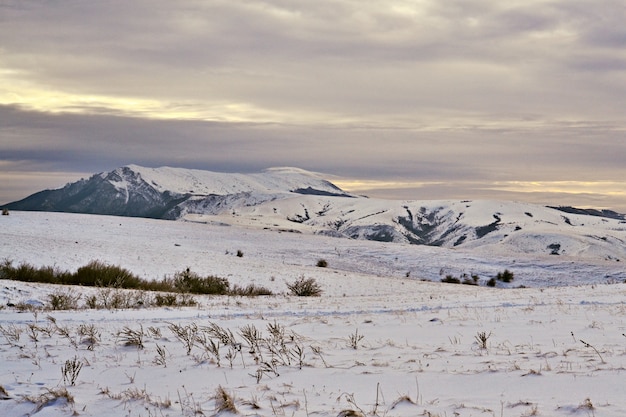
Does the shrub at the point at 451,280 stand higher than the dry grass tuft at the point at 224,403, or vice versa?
the dry grass tuft at the point at 224,403

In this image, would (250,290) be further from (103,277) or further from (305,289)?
(103,277)

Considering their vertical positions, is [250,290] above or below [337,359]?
below

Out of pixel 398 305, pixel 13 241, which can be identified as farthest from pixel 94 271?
pixel 398 305

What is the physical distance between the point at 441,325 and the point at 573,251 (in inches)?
4309

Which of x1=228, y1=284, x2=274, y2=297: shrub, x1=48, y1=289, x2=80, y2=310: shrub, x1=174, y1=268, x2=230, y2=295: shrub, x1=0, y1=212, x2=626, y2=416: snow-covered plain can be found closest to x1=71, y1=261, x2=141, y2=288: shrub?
x1=174, y1=268, x2=230, y2=295: shrub

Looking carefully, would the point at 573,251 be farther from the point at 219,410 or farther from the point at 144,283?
the point at 219,410

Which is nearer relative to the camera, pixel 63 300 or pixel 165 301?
pixel 63 300

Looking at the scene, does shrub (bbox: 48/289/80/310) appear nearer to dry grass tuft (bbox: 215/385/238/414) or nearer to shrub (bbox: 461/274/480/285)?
dry grass tuft (bbox: 215/385/238/414)

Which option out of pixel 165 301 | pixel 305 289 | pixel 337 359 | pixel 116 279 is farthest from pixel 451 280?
pixel 337 359

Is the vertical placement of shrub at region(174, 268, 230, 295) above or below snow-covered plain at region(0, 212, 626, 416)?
below

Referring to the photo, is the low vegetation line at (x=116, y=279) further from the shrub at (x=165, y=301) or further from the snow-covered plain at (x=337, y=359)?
the shrub at (x=165, y=301)

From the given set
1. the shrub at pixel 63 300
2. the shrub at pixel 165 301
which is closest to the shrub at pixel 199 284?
the shrub at pixel 165 301

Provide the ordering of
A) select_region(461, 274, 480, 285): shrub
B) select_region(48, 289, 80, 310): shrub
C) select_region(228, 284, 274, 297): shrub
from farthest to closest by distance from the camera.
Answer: select_region(461, 274, 480, 285): shrub, select_region(228, 284, 274, 297): shrub, select_region(48, 289, 80, 310): shrub

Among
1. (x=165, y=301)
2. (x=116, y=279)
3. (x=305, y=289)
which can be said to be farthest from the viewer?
(x=305, y=289)
